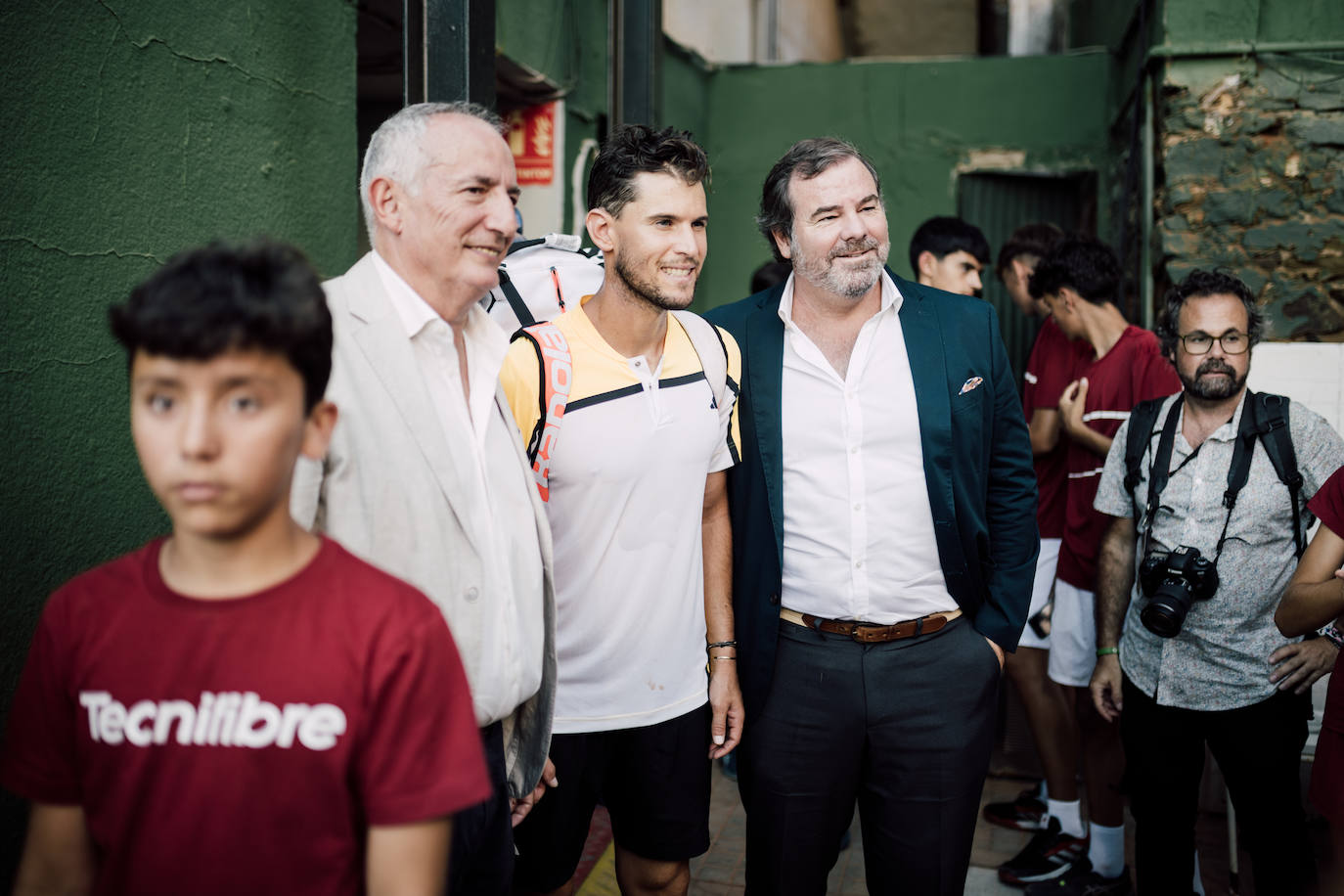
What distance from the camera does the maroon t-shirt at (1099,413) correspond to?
393cm

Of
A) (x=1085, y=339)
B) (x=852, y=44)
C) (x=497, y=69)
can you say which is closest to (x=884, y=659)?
(x=1085, y=339)

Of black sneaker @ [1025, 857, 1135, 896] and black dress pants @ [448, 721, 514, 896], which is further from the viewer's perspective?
black sneaker @ [1025, 857, 1135, 896]

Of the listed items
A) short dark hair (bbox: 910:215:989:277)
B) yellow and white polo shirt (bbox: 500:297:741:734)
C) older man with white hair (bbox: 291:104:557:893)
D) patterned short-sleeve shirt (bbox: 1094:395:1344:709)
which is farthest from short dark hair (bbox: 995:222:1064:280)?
older man with white hair (bbox: 291:104:557:893)

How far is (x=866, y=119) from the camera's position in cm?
830

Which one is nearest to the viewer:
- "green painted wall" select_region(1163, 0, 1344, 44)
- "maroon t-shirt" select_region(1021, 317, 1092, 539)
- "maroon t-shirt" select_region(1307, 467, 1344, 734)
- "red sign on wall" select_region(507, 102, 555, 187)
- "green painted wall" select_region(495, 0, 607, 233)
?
"maroon t-shirt" select_region(1307, 467, 1344, 734)

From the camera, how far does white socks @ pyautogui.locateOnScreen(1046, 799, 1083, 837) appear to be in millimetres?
3865

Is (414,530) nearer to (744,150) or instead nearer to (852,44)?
(744,150)

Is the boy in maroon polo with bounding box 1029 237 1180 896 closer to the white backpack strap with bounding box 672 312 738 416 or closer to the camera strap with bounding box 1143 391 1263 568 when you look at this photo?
the camera strap with bounding box 1143 391 1263 568

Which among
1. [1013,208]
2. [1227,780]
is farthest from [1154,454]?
[1013,208]

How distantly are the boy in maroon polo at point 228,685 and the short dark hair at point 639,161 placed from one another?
4.27 feet

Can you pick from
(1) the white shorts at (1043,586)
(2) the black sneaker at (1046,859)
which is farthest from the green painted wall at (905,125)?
(2) the black sneaker at (1046,859)

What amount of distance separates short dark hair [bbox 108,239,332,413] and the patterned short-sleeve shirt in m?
2.64

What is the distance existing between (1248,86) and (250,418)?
19.1 feet

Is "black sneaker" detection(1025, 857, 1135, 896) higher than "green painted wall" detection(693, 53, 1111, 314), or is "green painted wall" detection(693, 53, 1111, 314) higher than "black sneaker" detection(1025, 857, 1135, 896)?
"green painted wall" detection(693, 53, 1111, 314)
